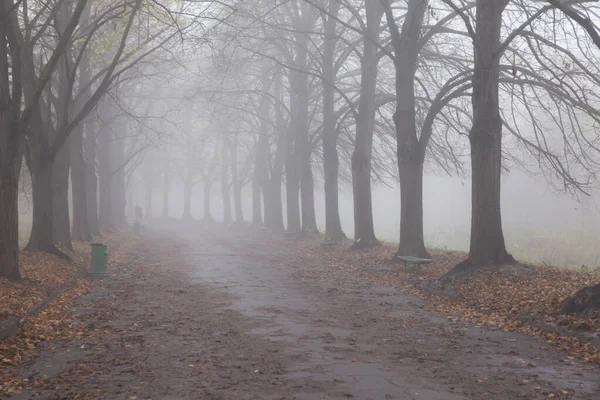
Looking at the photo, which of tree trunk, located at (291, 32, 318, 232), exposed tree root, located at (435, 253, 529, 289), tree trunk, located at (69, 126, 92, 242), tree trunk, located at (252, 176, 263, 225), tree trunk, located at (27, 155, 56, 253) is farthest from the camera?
tree trunk, located at (252, 176, 263, 225)

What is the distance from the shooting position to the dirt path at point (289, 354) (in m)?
6.88

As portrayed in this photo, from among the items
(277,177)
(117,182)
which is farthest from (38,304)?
(117,182)

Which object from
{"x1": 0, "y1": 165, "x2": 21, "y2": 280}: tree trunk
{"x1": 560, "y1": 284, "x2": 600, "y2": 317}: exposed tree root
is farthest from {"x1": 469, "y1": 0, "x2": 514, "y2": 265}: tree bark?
{"x1": 0, "y1": 165, "x2": 21, "y2": 280}: tree trunk

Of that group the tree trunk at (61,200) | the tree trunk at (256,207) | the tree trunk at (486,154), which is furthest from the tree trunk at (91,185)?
the tree trunk at (486,154)

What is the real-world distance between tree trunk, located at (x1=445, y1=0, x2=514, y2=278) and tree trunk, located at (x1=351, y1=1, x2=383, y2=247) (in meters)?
8.67

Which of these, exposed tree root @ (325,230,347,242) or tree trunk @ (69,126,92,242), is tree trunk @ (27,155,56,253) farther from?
exposed tree root @ (325,230,347,242)

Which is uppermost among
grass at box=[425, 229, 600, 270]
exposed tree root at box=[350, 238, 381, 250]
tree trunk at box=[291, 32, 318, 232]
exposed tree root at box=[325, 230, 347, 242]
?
tree trunk at box=[291, 32, 318, 232]

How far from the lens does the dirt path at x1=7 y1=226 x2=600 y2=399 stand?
6.88 m

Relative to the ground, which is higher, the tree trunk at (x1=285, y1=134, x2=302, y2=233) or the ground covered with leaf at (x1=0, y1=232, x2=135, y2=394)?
the tree trunk at (x1=285, y1=134, x2=302, y2=233)

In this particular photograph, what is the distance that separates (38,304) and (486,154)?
9.18m

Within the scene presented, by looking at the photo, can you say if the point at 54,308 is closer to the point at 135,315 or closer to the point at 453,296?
the point at 135,315

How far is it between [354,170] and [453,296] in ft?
38.6

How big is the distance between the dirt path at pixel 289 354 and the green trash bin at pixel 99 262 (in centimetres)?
319

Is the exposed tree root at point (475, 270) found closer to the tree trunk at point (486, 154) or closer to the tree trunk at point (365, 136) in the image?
the tree trunk at point (486, 154)
